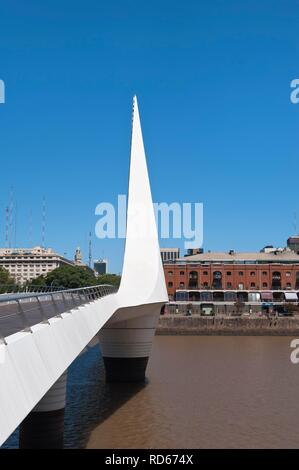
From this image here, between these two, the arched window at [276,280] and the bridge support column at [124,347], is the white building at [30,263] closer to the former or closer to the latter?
the arched window at [276,280]

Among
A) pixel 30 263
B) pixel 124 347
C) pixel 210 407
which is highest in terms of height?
pixel 30 263

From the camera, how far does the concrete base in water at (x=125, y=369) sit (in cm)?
2248

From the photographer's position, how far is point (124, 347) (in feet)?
76.8

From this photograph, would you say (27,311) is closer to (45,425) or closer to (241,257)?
(45,425)

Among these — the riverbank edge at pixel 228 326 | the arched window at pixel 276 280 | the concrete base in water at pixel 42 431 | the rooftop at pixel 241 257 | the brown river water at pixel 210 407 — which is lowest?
the riverbank edge at pixel 228 326

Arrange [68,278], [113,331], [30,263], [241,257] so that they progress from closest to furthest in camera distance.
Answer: [113,331] < [68,278] < [241,257] < [30,263]

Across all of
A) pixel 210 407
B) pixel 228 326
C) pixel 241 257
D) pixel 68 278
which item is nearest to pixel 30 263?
pixel 241 257

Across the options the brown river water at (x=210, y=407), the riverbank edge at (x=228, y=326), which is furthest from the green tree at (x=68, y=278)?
the brown river water at (x=210, y=407)

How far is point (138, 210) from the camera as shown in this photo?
25.4m

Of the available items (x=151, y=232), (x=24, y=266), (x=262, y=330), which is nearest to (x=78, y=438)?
(x=151, y=232)

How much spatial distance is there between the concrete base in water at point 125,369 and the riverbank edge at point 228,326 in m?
24.1

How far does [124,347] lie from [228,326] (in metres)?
25.7

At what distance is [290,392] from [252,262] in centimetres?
4796
